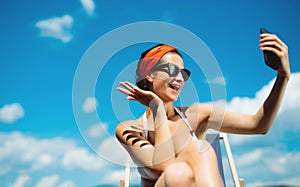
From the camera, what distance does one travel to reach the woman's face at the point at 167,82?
90 cm

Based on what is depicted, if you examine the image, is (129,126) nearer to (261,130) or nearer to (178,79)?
(178,79)

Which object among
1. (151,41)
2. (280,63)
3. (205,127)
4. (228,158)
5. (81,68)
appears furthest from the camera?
(228,158)

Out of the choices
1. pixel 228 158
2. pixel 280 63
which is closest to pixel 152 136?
pixel 280 63

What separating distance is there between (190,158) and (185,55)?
0.28m

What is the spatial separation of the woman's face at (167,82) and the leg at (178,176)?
0.71 feet

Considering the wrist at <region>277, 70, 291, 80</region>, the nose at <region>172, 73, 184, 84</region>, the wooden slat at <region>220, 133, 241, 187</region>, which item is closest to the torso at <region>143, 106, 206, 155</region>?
the nose at <region>172, 73, 184, 84</region>

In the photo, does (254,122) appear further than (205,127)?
No

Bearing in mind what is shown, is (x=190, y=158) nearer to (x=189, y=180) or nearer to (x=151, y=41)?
(x=189, y=180)

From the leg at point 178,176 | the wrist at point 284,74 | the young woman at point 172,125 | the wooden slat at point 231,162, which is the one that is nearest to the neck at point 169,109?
the young woman at point 172,125

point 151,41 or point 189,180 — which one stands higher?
point 151,41

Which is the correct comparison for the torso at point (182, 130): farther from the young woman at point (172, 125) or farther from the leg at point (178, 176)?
the leg at point (178, 176)

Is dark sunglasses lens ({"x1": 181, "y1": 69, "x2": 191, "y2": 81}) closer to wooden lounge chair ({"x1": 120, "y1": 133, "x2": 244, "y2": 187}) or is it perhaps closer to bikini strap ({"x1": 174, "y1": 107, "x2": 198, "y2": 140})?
bikini strap ({"x1": 174, "y1": 107, "x2": 198, "y2": 140})

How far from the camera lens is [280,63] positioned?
2.13 feet

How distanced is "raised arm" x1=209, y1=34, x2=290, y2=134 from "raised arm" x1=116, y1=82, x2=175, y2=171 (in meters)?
0.20
